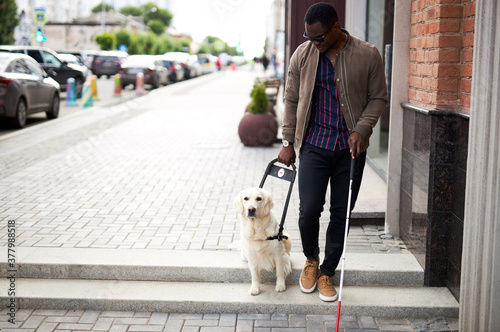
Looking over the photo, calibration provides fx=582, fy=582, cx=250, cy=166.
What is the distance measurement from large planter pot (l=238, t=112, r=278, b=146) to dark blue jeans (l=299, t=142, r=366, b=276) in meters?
6.74

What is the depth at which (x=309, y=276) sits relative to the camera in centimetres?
445

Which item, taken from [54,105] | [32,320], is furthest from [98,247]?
[54,105]

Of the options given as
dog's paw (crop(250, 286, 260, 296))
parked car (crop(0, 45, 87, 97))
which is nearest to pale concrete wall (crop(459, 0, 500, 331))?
dog's paw (crop(250, 286, 260, 296))

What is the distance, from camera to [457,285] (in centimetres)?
428

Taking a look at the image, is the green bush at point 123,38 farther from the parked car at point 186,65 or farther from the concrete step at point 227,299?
the concrete step at point 227,299

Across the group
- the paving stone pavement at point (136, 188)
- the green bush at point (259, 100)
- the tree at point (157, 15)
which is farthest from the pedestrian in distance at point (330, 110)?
the tree at point (157, 15)

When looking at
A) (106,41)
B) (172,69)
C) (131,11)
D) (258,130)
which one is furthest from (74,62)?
(131,11)

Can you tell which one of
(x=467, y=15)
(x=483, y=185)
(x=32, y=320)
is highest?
(x=467, y=15)

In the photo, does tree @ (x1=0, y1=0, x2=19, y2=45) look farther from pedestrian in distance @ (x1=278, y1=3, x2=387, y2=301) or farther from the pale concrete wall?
the pale concrete wall

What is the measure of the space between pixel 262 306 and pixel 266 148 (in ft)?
22.4

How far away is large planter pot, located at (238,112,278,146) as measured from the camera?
1095 cm

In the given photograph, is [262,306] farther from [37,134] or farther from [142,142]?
[37,134]

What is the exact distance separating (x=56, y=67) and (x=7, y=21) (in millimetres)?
16674

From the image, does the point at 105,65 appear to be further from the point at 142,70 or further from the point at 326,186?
the point at 326,186
